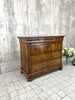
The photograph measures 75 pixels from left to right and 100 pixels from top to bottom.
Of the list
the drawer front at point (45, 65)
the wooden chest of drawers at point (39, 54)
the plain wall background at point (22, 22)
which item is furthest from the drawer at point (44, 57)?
the plain wall background at point (22, 22)

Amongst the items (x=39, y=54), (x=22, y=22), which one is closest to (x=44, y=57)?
(x=39, y=54)

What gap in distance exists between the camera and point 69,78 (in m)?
2.24

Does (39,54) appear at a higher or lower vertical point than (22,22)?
lower

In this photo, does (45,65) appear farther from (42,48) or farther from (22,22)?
(22,22)

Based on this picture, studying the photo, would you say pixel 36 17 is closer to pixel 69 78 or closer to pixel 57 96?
pixel 69 78

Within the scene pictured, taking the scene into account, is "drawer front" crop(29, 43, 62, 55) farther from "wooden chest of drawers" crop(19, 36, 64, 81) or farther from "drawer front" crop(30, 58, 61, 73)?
"drawer front" crop(30, 58, 61, 73)

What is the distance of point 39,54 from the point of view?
7.22 feet

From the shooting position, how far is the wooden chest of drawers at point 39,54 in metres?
2.05

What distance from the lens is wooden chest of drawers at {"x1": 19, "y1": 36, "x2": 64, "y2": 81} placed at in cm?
205

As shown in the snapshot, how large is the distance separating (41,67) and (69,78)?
2.74 feet

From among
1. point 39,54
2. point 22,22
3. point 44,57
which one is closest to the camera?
point 39,54

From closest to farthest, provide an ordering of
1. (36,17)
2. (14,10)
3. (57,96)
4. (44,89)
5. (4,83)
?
(57,96), (44,89), (4,83), (14,10), (36,17)

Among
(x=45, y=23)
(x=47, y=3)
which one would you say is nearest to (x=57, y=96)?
(x=45, y=23)

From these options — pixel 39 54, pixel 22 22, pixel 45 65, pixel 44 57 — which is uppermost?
pixel 22 22
